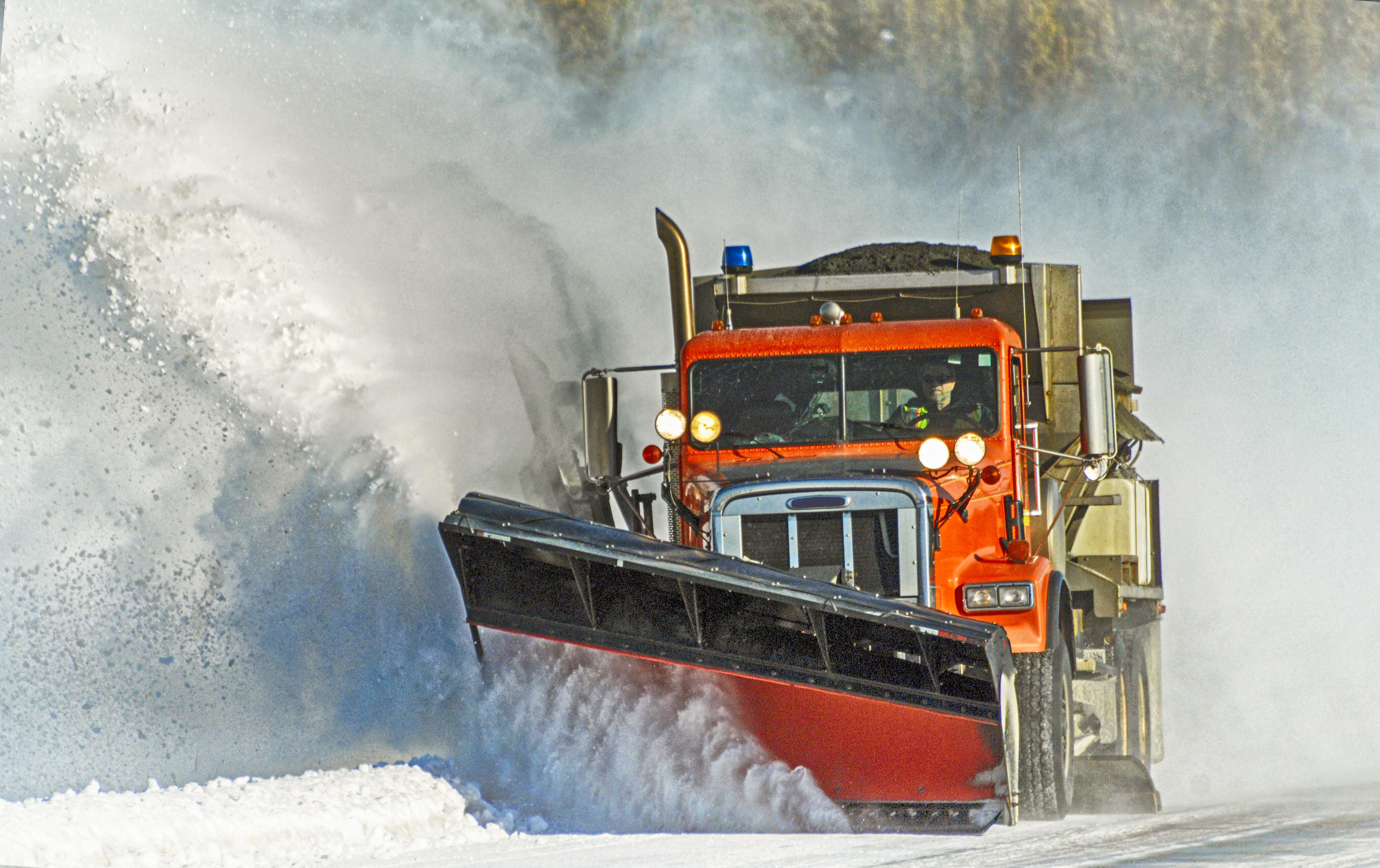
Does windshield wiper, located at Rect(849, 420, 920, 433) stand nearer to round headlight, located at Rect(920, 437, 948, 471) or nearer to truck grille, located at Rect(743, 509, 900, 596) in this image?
round headlight, located at Rect(920, 437, 948, 471)

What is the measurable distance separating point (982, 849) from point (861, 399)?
7.98 ft

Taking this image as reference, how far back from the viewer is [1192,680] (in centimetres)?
1293

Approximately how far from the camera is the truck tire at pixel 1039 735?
6.81 metres

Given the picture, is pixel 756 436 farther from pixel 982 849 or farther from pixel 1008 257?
pixel 982 849

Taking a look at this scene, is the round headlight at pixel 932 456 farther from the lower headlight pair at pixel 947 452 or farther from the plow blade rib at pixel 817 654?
the plow blade rib at pixel 817 654

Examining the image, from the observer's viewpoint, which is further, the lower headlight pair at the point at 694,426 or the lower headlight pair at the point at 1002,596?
the lower headlight pair at the point at 694,426

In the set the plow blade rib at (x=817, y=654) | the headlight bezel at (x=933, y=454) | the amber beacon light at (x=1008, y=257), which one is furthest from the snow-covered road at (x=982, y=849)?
the amber beacon light at (x=1008, y=257)

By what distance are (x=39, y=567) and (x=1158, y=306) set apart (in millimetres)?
16273

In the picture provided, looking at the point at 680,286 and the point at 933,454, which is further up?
the point at 680,286

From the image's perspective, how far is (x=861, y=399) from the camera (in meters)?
7.64

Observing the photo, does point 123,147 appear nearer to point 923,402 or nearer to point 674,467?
point 674,467

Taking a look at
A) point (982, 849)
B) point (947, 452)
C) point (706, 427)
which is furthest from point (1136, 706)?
point (982, 849)

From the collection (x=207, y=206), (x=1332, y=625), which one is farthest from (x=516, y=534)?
(x=1332, y=625)

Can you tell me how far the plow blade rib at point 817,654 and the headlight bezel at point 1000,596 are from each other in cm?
60
